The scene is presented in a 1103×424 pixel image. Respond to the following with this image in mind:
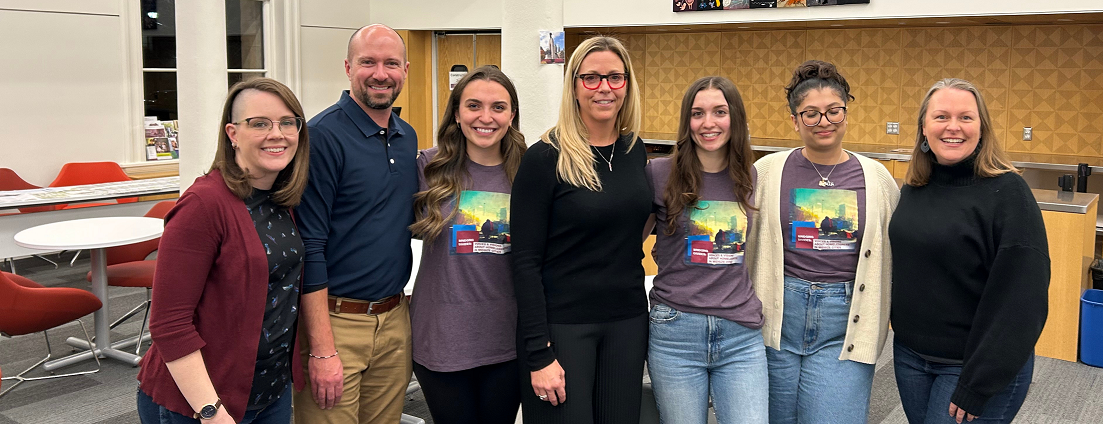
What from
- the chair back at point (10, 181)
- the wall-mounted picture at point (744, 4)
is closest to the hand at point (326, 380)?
the chair back at point (10, 181)

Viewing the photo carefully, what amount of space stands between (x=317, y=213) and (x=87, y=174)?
273 inches

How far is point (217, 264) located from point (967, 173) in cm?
203

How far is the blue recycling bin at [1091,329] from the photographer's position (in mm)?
5031

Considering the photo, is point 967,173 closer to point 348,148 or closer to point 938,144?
point 938,144

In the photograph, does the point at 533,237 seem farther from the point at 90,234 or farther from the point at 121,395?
the point at 90,234

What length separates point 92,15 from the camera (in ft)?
28.0

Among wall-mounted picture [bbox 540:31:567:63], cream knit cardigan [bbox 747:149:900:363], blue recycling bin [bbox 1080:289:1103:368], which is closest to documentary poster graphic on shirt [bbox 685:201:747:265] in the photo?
cream knit cardigan [bbox 747:149:900:363]

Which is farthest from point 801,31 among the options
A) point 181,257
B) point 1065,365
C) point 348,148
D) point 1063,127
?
point 181,257

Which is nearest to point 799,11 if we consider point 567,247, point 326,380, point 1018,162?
point 1018,162

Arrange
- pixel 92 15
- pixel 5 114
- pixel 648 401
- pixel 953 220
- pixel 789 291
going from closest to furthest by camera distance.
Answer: pixel 953 220
pixel 789 291
pixel 648 401
pixel 5 114
pixel 92 15

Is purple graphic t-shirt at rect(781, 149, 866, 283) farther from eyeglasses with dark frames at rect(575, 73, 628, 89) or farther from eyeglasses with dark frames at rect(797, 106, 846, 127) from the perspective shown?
eyeglasses with dark frames at rect(575, 73, 628, 89)

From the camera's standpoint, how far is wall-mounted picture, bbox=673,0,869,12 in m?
8.05

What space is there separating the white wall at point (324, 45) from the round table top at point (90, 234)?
5.59m

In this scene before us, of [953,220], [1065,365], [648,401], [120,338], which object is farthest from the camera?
[120,338]
